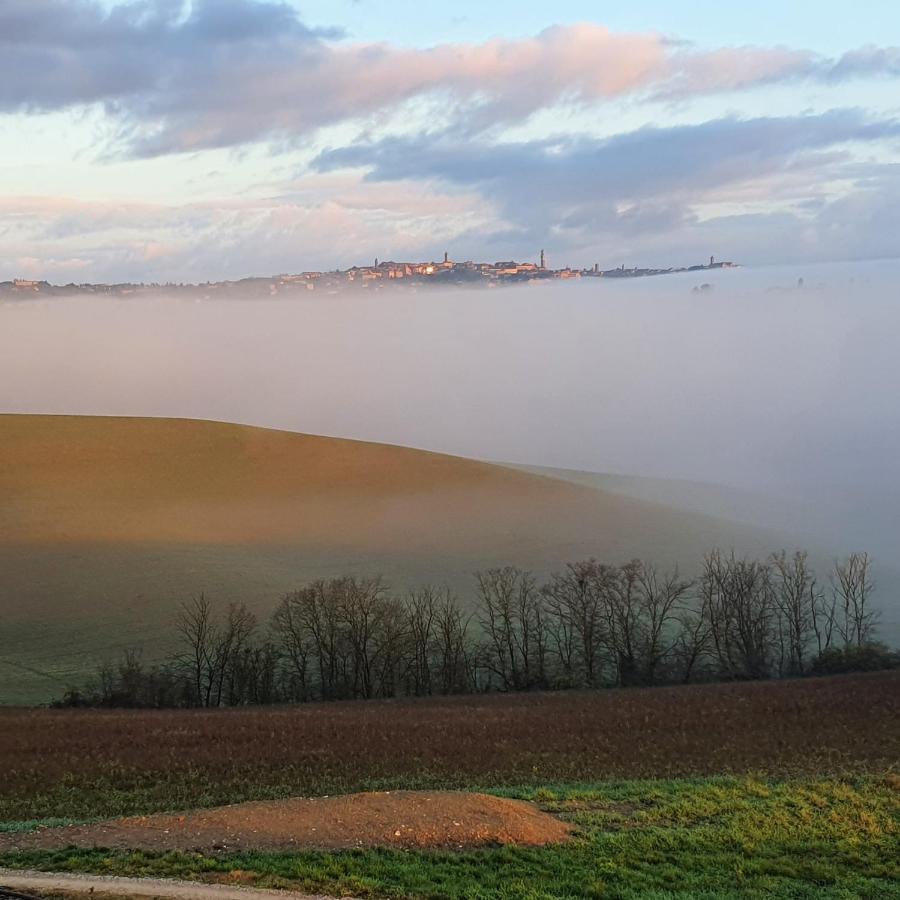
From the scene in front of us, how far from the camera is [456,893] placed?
15.5 meters

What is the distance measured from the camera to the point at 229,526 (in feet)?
316

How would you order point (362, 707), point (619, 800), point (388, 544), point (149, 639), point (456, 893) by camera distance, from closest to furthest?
Result: point (456, 893)
point (619, 800)
point (362, 707)
point (149, 639)
point (388, 544)

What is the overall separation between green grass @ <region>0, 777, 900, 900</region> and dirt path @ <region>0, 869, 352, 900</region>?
461 mm

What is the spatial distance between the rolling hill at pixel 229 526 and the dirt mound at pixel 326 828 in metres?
37.4

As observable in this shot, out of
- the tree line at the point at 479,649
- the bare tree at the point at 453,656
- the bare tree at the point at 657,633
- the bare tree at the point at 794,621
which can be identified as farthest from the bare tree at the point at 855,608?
the bare tree at the point at 453,656

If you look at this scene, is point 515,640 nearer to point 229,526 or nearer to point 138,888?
point 229,526

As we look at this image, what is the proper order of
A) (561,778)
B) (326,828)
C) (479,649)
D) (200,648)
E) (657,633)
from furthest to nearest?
(479,649)
(657,633)
(200,648)
(561,778)
(326,828)

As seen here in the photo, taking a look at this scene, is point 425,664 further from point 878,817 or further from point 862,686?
point 878,817

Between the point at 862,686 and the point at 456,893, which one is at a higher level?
the point at 456,893

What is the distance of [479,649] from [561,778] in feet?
110

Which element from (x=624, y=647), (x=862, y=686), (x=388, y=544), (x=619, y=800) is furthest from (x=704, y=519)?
(x=619, y=800)

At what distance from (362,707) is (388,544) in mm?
43383

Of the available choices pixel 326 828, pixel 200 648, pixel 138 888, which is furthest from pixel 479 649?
pixel 138 888

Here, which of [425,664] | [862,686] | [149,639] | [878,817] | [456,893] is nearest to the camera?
[456,893]
